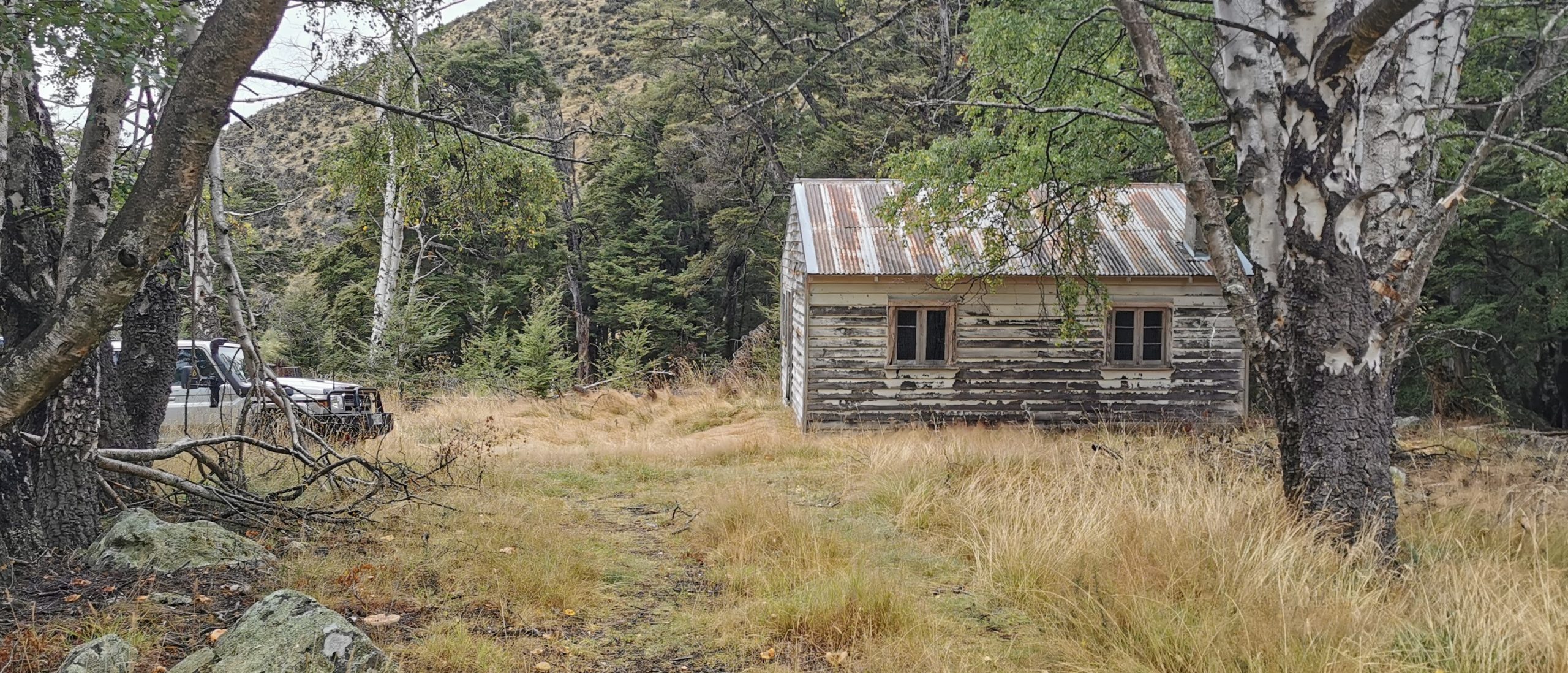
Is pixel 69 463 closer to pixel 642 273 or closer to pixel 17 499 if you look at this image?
pixel 17 499

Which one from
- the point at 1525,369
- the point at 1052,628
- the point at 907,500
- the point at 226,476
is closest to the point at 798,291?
the point at 907,500

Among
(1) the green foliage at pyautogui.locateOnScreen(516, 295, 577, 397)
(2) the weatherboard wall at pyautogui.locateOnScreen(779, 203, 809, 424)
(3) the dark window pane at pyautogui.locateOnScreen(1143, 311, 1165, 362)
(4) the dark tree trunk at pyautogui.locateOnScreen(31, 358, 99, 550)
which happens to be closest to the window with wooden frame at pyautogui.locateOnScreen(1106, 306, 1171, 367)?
(3) the dark window pane at pyautogui.locateOnScreen(1143, 311, 1165, 362)

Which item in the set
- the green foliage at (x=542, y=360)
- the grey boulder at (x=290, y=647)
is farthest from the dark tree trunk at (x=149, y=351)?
the green foliage at (x=542, y=360)

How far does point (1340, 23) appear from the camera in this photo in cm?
499

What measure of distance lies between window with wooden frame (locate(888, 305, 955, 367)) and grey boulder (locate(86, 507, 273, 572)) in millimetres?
10327

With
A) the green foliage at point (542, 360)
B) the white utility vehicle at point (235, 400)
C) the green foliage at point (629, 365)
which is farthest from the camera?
the green foliage at point (629, 365)

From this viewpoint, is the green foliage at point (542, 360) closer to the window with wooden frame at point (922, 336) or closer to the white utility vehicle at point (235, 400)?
the white utility vehicle at point (235, 400)

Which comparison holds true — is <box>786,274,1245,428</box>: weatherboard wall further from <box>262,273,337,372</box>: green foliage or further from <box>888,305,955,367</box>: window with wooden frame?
<box>262,273,337,372</box>: green foliage

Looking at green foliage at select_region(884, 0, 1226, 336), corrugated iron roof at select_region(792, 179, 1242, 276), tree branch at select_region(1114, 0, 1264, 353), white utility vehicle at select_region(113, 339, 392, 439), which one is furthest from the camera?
corrugated iron roof at select_region(792, 179, 1242, 276)

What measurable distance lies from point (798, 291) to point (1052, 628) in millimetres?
11354

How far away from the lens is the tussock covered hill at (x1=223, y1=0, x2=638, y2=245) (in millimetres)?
30578

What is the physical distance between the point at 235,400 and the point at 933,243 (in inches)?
372

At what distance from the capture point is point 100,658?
3.43 meters

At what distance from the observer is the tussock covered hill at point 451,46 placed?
30.6m
